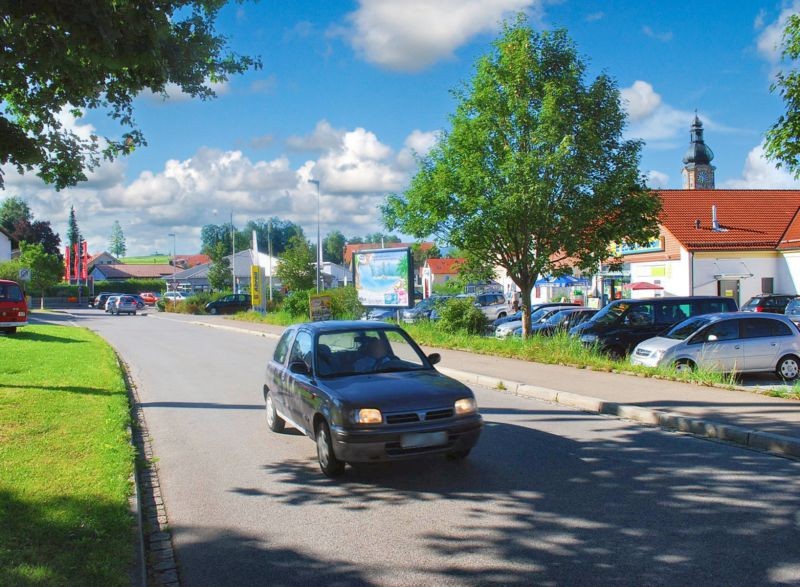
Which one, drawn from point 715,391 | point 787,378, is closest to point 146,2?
point 715,391

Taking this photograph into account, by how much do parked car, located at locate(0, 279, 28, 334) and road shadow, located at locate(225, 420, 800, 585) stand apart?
65.7 ft

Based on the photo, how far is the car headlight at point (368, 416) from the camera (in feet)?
20.9

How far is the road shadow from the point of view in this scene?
450 cm

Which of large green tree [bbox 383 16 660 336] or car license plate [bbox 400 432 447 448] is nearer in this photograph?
car license plate [bbox 400 432 447 448]

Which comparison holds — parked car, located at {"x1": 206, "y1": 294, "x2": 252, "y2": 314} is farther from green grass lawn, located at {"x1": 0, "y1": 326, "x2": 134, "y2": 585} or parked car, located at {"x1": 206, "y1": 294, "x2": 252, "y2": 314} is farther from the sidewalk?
green grass lawn, located at {"x1": 0, "y1": 326, "x2": 134, "y2": 585}

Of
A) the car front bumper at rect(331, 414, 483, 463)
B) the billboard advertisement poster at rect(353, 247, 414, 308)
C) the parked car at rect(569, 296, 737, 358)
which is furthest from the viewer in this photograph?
the billboard advertisement poster at rect(353, 247, 414, 308)

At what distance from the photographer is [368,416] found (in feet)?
20.9

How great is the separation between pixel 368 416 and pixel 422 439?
54 cm

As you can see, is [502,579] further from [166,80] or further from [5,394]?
[5,394]

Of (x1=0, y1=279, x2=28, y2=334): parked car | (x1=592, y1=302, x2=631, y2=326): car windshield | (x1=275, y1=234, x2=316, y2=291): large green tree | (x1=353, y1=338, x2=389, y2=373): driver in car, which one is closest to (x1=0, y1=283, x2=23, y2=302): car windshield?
(x1=0, y1=279, x2=28, y2=334): parked car

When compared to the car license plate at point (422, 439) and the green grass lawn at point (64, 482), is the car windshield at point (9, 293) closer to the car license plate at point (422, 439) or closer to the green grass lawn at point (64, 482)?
the green grass lawn at point (64, 482)

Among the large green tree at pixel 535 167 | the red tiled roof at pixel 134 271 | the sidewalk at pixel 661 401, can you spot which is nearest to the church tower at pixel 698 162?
the large green tree at pixel 535 167

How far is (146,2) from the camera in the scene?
6434 mm

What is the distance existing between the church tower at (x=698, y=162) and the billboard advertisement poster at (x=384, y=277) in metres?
43.3
